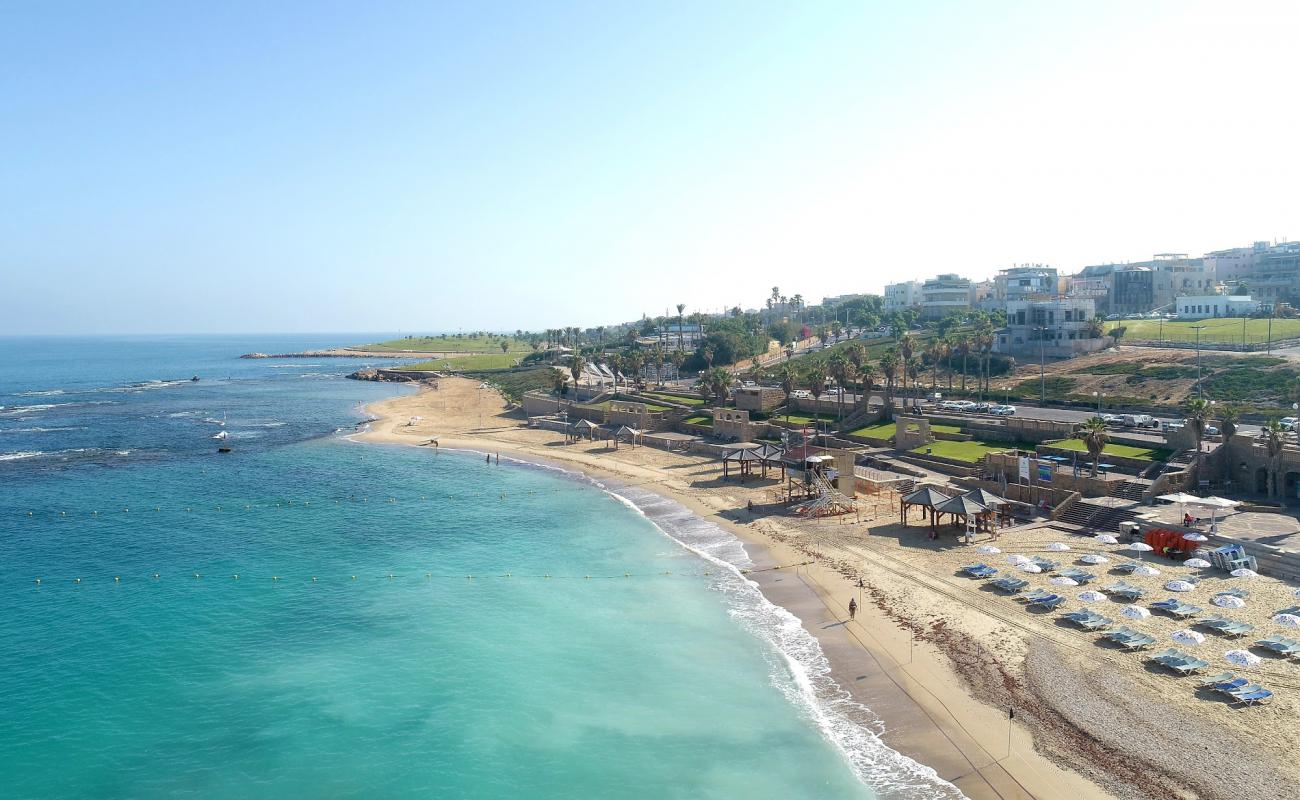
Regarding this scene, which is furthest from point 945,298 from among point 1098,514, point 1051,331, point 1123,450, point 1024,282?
point 1098,514

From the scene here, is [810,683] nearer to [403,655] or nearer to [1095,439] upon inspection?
[403,655]

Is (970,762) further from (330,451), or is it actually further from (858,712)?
(330,451)

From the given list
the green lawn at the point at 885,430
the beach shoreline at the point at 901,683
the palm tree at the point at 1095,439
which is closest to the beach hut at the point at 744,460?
the beach shoreline at the point at 901,683

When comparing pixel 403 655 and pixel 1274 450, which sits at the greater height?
pixel 1274 450

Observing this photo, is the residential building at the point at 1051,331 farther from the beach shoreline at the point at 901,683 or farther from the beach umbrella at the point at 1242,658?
the beach umbrella at the point at 1242,658

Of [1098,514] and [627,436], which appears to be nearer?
[1098,514]

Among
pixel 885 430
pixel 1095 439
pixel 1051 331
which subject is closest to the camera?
pixel 1095 439
